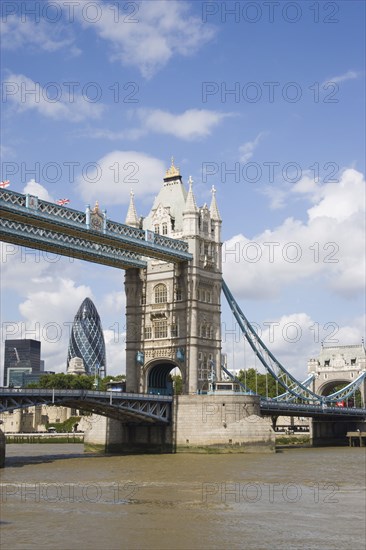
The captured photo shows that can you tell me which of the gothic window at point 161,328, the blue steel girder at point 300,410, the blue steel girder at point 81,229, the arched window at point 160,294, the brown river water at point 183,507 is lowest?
the brown river water at point 183,507

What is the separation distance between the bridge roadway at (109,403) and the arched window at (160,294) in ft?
34.7

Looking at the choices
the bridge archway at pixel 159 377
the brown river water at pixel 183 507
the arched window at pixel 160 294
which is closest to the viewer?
the brown river water at pixel 183 507

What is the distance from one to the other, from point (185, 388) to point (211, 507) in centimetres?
4521

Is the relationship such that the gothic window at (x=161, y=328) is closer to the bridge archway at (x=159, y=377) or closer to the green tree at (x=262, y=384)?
the bridge archway at (x=159, y=377)

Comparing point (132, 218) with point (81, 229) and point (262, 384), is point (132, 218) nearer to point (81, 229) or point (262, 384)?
point (81, 229)

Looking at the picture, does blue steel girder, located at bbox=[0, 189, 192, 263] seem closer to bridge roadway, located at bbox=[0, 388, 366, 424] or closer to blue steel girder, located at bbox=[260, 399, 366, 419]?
bridge roadway, located at bbox=[0, 388, 366, 424]

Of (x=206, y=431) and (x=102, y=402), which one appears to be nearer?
(x=102, y=402)

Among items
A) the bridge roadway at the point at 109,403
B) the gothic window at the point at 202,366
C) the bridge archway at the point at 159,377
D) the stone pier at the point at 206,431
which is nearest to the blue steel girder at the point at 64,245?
the bridge archway at the point at 159,377

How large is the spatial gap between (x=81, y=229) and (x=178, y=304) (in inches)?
633

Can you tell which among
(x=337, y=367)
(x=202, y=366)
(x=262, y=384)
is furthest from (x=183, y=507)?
(x=337, y=367)

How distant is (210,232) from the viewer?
278 ft

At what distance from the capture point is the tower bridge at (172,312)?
72.8 metres

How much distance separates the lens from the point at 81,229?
70.0 meters

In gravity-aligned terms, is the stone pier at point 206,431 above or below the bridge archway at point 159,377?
below
